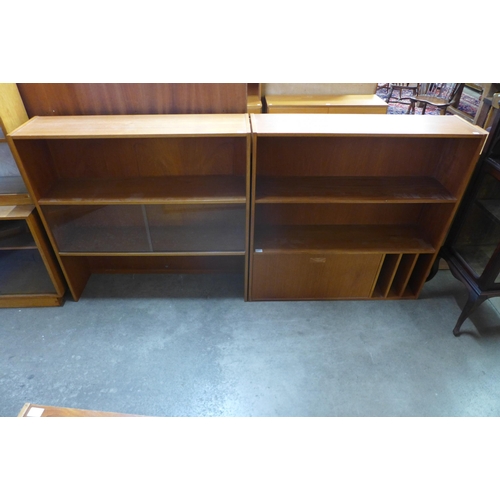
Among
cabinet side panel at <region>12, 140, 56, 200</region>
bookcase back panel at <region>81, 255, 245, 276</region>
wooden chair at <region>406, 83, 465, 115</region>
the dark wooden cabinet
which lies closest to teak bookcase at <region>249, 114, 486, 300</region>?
the dark wooden cabinet

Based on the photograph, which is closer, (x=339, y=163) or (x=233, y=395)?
(x=233, y=395)

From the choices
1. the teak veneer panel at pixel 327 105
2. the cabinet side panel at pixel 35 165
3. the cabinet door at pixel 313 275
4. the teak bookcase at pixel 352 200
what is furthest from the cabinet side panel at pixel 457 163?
the cabinet side panel at pixel 35 165

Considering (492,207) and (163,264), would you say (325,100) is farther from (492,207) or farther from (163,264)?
(163,264)

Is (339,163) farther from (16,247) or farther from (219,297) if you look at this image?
(16,247)

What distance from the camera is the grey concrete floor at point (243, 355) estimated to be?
1644 mm

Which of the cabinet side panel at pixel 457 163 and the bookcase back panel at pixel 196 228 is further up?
the cabinet side panel at pixel 457 163

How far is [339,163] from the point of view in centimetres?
192

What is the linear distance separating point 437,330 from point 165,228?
1763 mm

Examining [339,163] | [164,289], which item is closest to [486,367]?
[339,163]

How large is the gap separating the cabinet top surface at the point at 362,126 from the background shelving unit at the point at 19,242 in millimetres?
1141

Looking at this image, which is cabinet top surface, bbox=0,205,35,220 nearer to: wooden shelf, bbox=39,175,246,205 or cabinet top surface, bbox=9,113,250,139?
wooden shelf, bbox=39,175,246,205

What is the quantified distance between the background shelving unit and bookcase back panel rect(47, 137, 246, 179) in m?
0.22

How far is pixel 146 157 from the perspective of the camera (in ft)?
6.12

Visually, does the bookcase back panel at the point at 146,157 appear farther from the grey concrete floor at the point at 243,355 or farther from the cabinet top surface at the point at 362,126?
the grey concrete floor at the point at 243,355
